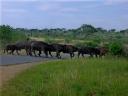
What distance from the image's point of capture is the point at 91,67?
18.9 m

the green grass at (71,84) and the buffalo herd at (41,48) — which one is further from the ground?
the green grass at (71,84)

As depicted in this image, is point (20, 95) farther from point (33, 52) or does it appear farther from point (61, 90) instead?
point (33, 52)

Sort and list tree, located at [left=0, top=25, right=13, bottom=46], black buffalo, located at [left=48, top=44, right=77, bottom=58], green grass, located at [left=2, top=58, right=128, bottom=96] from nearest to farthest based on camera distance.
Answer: green grass, located at [left=2, top=58, right=128, bottom=96], black buffalo, located at [left=48, top=44, right=77, bottom=58], tree, located at [left=0, top=25, right=13, bottom=46]

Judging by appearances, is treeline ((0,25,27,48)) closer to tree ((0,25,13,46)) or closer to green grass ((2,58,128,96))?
tree ((0,25,13,46))

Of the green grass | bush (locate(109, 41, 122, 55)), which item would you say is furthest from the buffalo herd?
the green grass

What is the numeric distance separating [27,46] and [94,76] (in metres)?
20.6

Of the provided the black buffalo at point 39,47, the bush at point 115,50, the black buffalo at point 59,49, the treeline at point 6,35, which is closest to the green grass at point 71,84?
the bush at point 115,50

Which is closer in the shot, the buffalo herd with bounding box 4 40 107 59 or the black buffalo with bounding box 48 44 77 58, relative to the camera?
the buffalo herd with bounding box 4 40 107 59

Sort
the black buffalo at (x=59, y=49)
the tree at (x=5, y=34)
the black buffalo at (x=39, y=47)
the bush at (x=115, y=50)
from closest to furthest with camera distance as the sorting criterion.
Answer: the bush at (x=115, y=50), the black buffalo at (x=39, y=47), the black buffalo at (x=59, y=49), the tree at (x=5, y=34)

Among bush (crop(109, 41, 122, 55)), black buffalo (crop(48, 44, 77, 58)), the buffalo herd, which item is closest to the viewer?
bush (crop(109, 41, 122, 55))

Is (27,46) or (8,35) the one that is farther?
(8,35)

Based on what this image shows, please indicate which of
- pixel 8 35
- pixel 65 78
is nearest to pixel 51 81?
pixel 65 78

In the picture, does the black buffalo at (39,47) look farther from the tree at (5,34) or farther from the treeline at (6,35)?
the tree at (5,34)

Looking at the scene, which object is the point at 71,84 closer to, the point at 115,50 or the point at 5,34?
the point at 115,50
